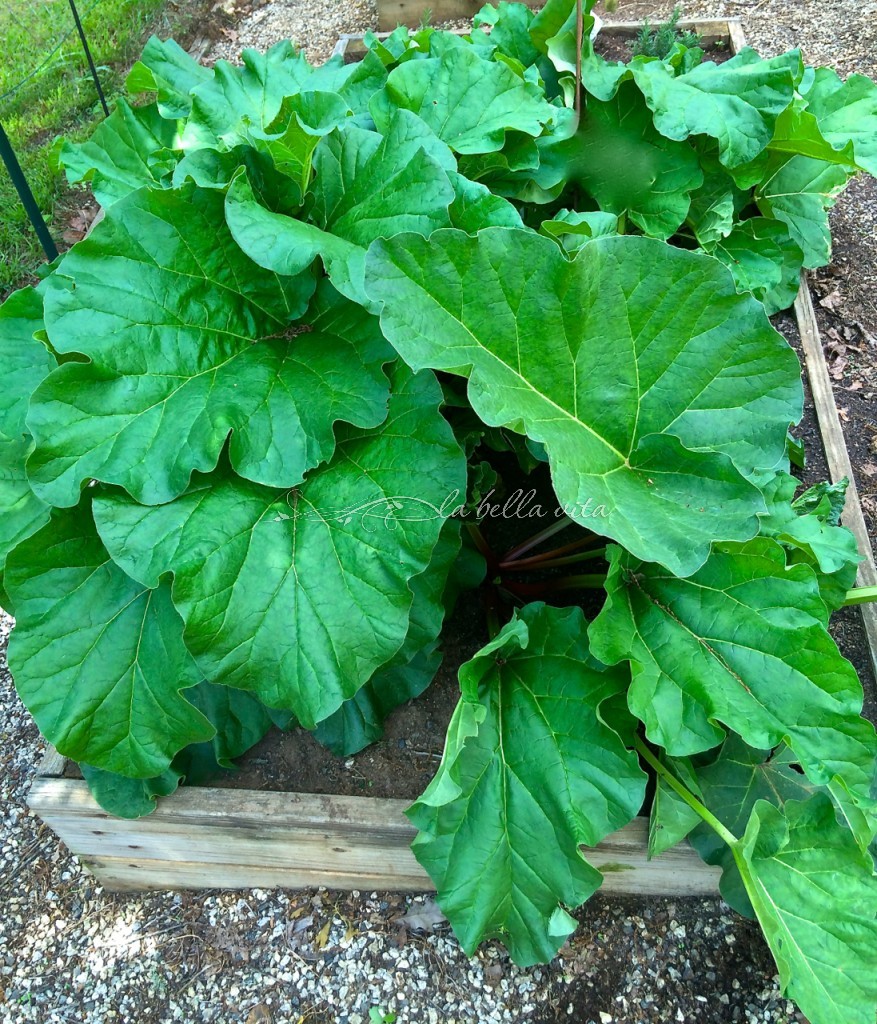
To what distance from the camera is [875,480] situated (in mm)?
2283

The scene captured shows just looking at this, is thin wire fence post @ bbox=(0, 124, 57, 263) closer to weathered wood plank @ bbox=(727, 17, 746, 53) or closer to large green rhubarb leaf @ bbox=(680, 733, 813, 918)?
large green rhubarb leaf @ bbox=(680, 733, 813, 918)

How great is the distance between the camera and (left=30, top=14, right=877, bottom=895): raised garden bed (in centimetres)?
162

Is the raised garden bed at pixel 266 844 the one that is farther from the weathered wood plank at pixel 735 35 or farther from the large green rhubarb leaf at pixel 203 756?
the weathered wood plank at pixel 735 35

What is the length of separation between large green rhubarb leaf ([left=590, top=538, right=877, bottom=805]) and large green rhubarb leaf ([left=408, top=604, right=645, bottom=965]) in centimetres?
11

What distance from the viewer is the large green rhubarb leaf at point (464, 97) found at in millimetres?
1711

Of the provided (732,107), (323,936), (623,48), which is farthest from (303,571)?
(623,48)

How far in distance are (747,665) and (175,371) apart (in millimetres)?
1058

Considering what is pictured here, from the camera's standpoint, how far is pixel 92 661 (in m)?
1.49

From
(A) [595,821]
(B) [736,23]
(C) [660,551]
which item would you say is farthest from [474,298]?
(B) [736,23]

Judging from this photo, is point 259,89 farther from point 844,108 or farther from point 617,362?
point 844,108

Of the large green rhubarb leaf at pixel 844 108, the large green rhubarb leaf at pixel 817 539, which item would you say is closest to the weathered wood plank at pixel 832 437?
the large green rhubarb leaf at pixel 817 539

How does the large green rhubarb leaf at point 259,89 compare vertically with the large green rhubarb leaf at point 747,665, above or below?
above

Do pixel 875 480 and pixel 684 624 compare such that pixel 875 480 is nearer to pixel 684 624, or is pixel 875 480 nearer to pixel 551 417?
pixel 684 624

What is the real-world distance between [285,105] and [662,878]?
1663 mm
